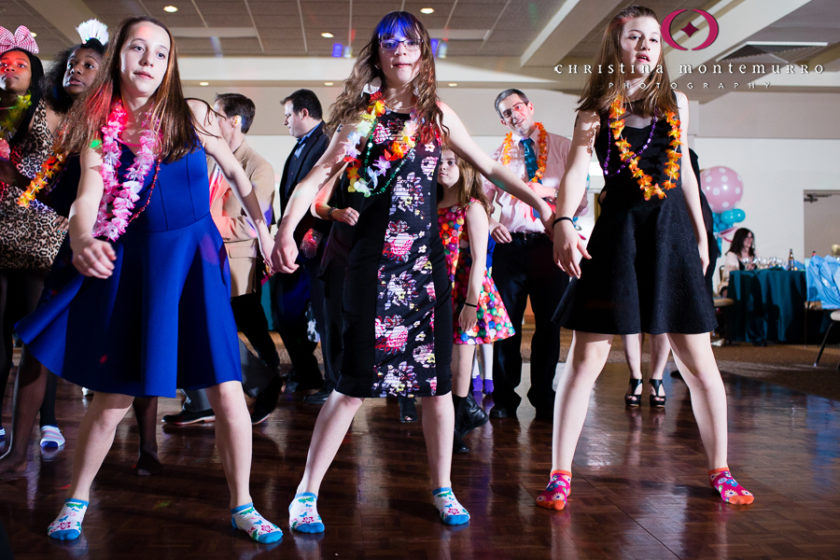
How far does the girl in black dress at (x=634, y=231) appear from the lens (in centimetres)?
236

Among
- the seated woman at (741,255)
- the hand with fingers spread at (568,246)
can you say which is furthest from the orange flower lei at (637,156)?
the seated woman at (741,255)

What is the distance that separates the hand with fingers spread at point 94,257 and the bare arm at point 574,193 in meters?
1.18

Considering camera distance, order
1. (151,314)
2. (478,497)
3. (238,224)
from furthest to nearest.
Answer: (238,224)
(478,497)
(151,314)

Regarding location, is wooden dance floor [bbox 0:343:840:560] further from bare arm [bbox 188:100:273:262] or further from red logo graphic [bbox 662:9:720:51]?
red logo graphic [bbox 662:9:720:51]

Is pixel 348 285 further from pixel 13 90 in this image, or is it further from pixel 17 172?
pixel 13 90

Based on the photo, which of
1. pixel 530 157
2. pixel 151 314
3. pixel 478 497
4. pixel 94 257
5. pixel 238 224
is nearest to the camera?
pixel 94 257

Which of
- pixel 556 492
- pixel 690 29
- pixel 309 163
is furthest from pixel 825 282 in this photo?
pixel 556 492

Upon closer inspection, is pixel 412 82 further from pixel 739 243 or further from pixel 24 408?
pixel 739 243

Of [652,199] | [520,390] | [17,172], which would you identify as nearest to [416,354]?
[652,199]

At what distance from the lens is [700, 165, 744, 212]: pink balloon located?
9727 millimetres

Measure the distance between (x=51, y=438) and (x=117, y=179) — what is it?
161cm

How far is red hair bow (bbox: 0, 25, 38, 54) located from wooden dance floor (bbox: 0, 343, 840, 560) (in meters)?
1.54

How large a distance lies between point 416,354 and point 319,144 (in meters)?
2.17

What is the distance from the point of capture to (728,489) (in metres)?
2.46
